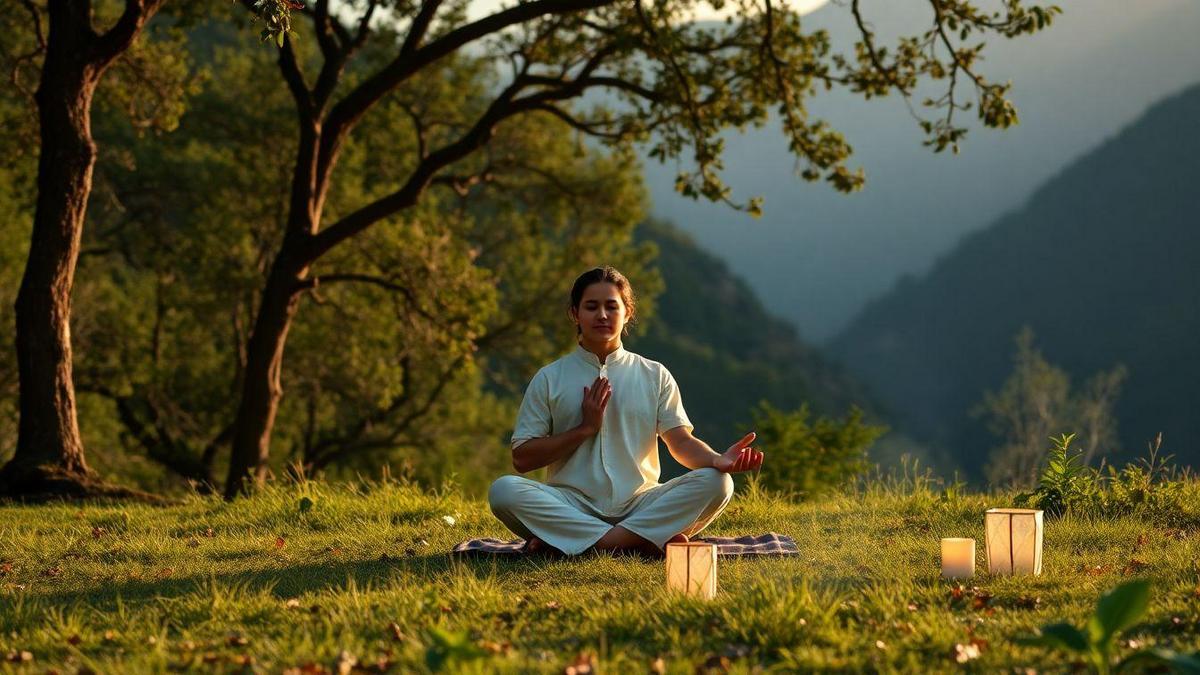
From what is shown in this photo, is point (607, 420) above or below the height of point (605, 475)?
above

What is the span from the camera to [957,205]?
9731 centimetres

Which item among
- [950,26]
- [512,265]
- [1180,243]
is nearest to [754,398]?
[1180,243]

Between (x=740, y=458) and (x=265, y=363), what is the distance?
7280mm

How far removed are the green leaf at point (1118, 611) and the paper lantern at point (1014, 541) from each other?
1673 mm

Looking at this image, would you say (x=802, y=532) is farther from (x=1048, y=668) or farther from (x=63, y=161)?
(x=63, y=161)

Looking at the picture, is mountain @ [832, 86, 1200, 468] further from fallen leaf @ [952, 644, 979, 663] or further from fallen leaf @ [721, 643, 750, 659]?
fallen leaf @ [721, 643, 750, 659]

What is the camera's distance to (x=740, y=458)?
5.48 meters

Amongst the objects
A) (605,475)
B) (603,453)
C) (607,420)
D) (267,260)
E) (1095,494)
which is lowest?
(1095,494)

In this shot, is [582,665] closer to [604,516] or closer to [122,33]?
[604,516]

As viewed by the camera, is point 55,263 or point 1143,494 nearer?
point 1143,494

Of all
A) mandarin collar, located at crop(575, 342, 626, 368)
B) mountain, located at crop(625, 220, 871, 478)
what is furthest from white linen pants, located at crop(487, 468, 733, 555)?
mountain, located at crop(625, 220, 871, 478)

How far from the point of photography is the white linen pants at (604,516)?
5.75 meters

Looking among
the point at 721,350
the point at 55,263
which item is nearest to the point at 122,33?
the point at 55,263

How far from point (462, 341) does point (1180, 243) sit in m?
58.6
